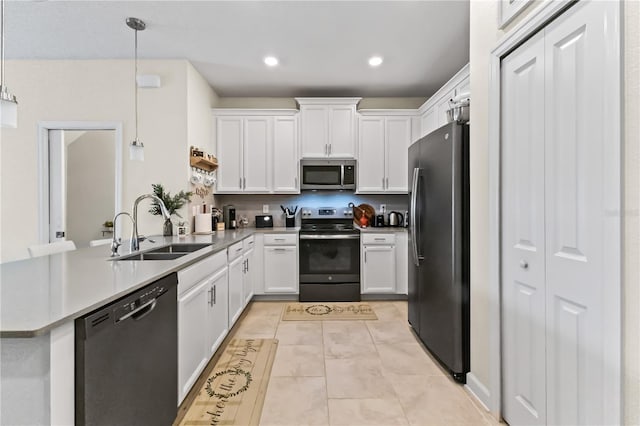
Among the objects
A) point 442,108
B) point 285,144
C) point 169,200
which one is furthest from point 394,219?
point 169,200

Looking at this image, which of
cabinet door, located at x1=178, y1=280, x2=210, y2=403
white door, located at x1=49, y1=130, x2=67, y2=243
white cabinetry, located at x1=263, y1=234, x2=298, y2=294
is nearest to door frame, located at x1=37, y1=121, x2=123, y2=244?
white door, located at x1=49, y1=130, x2=67, y2=243

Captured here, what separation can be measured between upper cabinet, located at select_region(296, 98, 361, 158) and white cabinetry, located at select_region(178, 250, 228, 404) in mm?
2168

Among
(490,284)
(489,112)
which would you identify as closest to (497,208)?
(490,284)

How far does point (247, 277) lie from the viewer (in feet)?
11.8

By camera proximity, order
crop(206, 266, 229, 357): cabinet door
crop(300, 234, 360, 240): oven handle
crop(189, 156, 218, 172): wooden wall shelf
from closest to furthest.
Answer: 1. crop(206, 266, 229, 357): cabinet door
2. crop(189, 156, 218, 172): wooden wall shelf
3. crop(300, 234, 360, 240): oven handle

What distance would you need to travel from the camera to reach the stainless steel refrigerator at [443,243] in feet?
6.86

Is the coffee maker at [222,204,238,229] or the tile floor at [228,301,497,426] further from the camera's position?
the coffee maker at [222,204,238,229]

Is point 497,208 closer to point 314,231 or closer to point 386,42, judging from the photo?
point 386,42

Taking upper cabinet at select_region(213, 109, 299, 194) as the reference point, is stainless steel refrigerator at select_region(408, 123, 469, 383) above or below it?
below

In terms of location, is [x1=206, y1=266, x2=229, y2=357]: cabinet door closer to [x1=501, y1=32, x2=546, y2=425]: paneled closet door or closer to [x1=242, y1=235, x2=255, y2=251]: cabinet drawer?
[x1=242, y1=235, x2=255, y2=251]: cabinet drawer

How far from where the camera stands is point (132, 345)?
1.24 metres

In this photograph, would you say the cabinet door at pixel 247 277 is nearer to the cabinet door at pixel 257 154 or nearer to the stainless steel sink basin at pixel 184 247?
the stainless steel sink basin at pixel 184 247

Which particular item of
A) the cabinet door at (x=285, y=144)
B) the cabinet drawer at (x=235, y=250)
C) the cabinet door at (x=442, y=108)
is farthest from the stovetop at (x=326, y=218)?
the cabinet door at (x=442, y=108)

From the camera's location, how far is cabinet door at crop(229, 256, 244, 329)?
9.29ft
